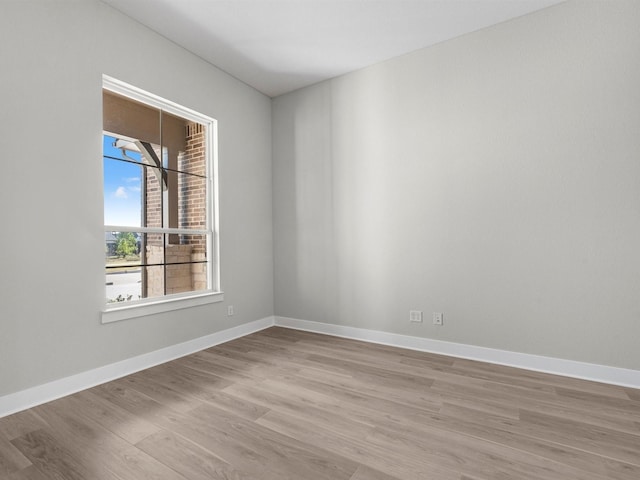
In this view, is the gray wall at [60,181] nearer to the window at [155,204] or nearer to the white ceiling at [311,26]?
the window at [155,204]

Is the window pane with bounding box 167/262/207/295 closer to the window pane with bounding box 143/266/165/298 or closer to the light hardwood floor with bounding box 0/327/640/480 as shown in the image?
the window pane with bounding box 143/266/165/298

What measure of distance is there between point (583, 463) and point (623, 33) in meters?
2.92

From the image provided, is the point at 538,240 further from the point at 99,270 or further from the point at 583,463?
the point at 99,270

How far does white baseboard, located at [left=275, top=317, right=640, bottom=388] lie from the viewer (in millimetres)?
2412

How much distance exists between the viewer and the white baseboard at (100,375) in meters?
2.05

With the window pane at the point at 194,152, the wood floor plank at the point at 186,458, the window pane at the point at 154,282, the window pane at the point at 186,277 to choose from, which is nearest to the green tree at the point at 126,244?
the window pane at the point at 154,282

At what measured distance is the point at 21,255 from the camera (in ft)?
6.84

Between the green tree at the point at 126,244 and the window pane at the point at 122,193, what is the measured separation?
0.32 ft

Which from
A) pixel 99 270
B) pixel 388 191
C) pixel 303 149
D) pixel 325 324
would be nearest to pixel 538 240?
pixel 388 191

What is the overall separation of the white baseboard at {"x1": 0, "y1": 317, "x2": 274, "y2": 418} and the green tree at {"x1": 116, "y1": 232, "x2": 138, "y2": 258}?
0.90 meters

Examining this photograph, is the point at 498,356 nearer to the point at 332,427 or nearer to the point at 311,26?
the point at 332,427

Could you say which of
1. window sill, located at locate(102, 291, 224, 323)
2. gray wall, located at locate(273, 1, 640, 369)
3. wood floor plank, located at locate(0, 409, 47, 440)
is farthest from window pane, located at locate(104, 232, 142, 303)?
gray wall, located at locate(273, 1, 640, 369)

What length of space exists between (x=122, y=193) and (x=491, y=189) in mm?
3252

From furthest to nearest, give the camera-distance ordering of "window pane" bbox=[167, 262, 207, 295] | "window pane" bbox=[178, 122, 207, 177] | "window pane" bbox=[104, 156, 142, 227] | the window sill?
"window pane" bbox=[178, 122, 207, 177] → "window pane" bbox=[167, 262, 207, 295] → "window pane" bbox=[104, 156, 142, 227] → the window sill
